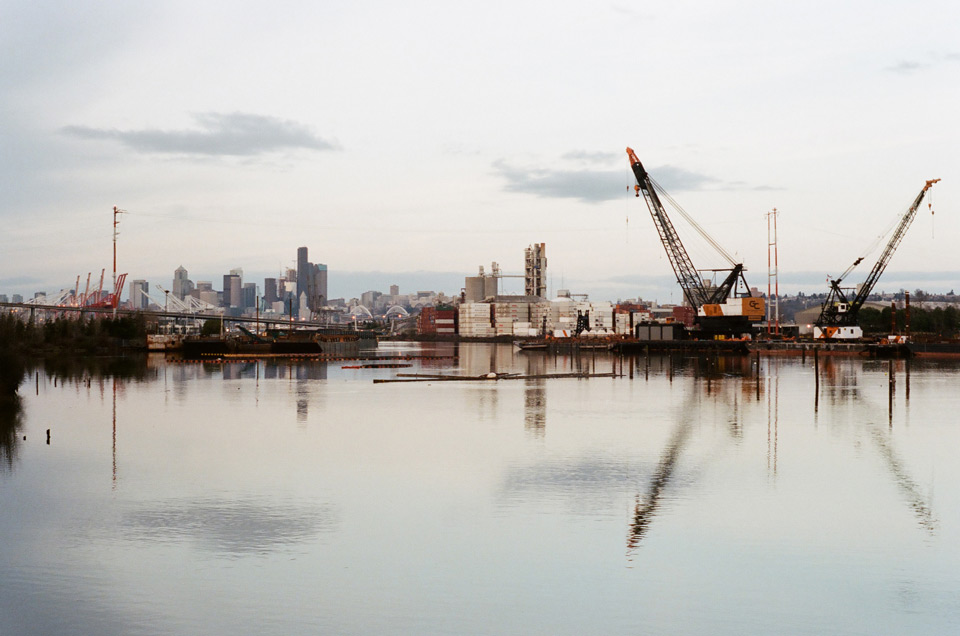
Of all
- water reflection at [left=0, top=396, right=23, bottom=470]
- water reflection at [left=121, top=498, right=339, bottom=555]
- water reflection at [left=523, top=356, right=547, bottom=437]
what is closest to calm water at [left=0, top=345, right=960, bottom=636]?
water reflection at [left=121, top=498, right=339, bottom=555]

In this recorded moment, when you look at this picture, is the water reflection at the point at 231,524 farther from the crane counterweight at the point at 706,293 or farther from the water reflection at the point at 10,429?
the crane counterweight at the point at 706,293

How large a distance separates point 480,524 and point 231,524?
5.24 metres

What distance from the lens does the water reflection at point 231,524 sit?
57.6ft

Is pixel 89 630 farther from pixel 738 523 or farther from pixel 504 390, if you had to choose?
pixel 504 390

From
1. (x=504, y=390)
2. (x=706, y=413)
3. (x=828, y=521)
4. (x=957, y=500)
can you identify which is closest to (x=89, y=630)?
(x=828, y=521)

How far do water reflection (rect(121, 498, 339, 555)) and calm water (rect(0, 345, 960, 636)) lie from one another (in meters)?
0.09

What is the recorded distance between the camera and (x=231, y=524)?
19031 millimetres

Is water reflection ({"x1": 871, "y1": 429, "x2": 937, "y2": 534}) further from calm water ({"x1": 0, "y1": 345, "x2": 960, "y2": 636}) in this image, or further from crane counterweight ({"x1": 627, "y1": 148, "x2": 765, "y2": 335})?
crane counterweight ({"x1": 627, "y1": 148, "x2": 765, "y2": 335})

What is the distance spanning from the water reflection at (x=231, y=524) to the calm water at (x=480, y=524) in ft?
0.30

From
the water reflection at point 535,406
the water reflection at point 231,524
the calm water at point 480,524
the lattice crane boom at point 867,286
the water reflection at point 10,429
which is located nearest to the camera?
the calm water at point 480,524

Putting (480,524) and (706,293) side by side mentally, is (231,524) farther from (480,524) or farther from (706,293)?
(706,293)

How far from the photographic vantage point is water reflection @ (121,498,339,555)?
57.6 ft

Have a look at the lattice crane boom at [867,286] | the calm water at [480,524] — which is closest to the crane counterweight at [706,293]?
the lattice crane boom at [867,286]

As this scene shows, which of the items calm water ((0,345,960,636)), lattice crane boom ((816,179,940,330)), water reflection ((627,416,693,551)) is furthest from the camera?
lattice crane boom ((816,179,940,330))
